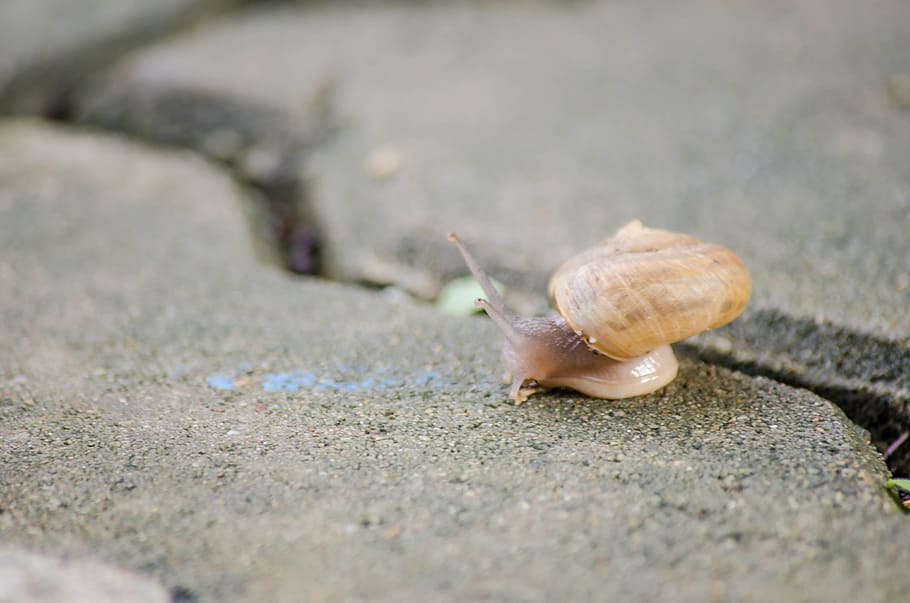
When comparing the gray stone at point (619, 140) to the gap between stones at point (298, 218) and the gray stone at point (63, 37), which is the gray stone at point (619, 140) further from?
the gray stone at point (63, 37)

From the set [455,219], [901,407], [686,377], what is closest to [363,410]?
[686,377]

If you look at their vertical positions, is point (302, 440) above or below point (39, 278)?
above

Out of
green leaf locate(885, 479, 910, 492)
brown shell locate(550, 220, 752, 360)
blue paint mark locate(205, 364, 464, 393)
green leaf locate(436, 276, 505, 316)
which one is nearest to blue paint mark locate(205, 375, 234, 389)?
blue paint mark locate(205, 364, 464, 393)

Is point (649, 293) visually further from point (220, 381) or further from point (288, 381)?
point (220, 381)

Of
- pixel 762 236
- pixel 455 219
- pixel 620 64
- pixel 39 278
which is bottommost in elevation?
pixel 39 278

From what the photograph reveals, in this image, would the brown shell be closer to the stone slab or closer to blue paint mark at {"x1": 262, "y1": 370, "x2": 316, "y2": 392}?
the stone slab

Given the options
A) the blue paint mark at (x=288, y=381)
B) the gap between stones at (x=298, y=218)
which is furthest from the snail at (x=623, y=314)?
the blue paint mark at (x=288, y=381)

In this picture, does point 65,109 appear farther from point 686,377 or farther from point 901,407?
point 901,407
